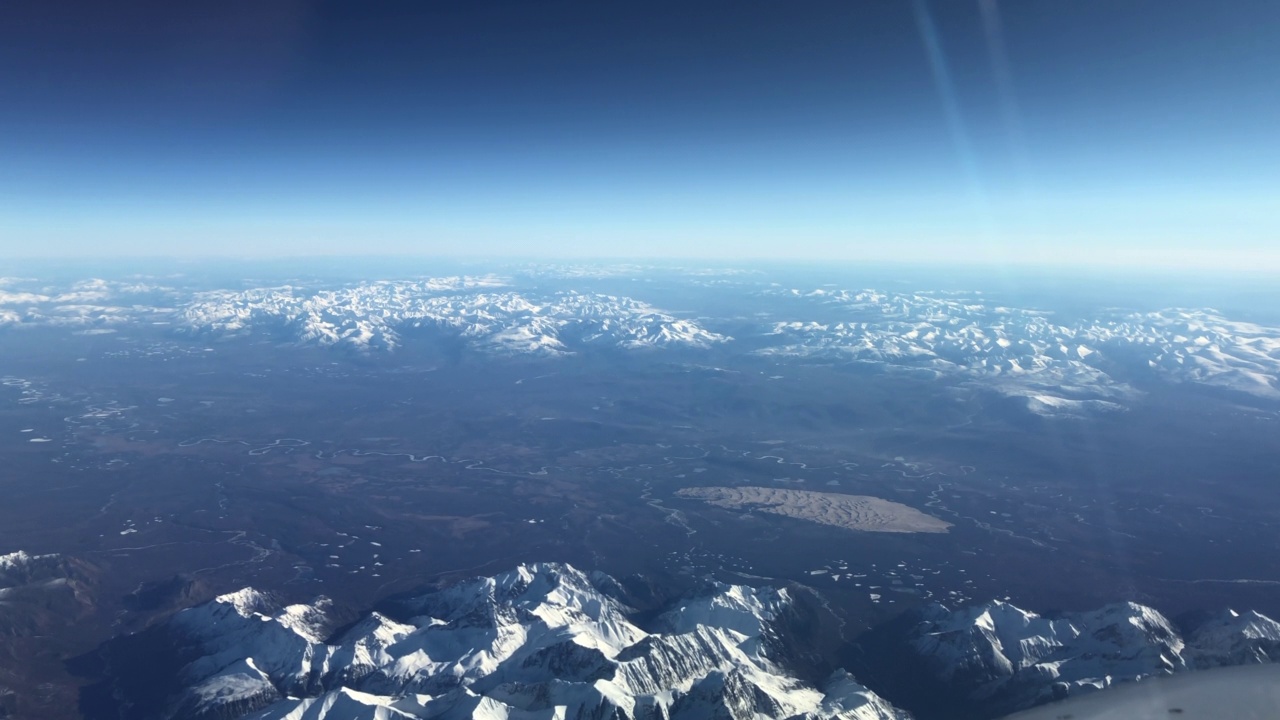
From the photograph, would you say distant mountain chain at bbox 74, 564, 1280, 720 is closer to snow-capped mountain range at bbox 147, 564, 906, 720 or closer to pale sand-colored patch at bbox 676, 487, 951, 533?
snow-capped mountain range at bbox 147, 564, 906, 720

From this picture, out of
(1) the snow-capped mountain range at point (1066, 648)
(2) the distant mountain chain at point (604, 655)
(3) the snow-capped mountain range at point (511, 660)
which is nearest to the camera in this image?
(3) the snow-capped mountain range at point (511, 660)

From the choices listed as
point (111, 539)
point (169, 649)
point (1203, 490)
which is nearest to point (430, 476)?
point (111, 539)

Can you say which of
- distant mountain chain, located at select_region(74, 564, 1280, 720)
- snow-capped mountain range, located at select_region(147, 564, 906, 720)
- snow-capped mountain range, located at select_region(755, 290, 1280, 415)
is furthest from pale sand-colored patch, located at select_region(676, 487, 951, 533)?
snow-capped mountain range, located at select_region(755, 290, 1280, 415)

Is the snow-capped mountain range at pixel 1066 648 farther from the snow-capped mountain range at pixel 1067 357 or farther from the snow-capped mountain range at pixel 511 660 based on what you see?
the snow-capped mountain range at pixel 1067 357

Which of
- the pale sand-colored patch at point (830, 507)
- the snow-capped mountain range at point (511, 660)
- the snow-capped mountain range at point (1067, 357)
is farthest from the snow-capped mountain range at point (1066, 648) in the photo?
the snow-capped mountain range at point (1067, 357)

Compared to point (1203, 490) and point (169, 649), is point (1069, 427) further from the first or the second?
point (169, 649)

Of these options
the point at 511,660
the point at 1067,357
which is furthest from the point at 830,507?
the point at 1067,357
